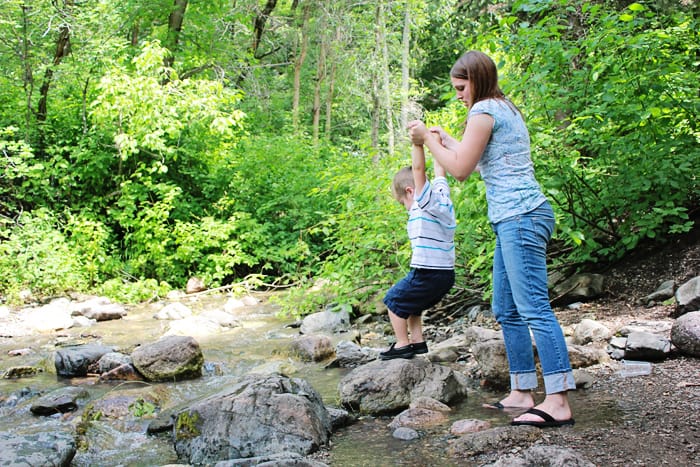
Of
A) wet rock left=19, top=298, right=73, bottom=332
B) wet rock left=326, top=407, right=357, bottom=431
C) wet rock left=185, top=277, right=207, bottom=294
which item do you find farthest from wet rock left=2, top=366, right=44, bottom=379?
wet rock left=185, top=277, right=207, bottom=294

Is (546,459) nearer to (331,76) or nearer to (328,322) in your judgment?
(328,322)

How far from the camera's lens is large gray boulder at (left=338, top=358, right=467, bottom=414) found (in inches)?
156

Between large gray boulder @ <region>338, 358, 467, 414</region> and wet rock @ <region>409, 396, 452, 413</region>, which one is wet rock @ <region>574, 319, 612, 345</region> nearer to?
large gray boulder @ <region>338, 358, 467, 414</region>

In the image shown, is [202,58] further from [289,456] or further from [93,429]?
[289,456]

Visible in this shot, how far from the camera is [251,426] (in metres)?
3.45

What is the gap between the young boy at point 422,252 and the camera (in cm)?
390

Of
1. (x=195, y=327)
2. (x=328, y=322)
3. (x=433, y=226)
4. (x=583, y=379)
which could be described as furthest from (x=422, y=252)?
(x=195, y=327)

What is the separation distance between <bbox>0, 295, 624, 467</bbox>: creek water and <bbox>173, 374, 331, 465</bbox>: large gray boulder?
0.45 ft

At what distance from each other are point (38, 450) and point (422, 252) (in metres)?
2.42

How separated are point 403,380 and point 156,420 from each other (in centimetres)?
164

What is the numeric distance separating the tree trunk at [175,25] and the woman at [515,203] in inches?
472

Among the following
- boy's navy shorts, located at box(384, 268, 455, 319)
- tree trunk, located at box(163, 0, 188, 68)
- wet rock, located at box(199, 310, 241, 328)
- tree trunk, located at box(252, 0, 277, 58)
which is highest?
tree trunk, located at box(252, 0, 277, 58)

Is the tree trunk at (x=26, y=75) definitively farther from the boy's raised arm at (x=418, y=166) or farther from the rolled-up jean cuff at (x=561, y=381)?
the rolled-up jean cuff at (x=561, y=381)

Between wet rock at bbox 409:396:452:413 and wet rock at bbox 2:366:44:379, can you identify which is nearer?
wet rock at bbox 409:396:452:413
